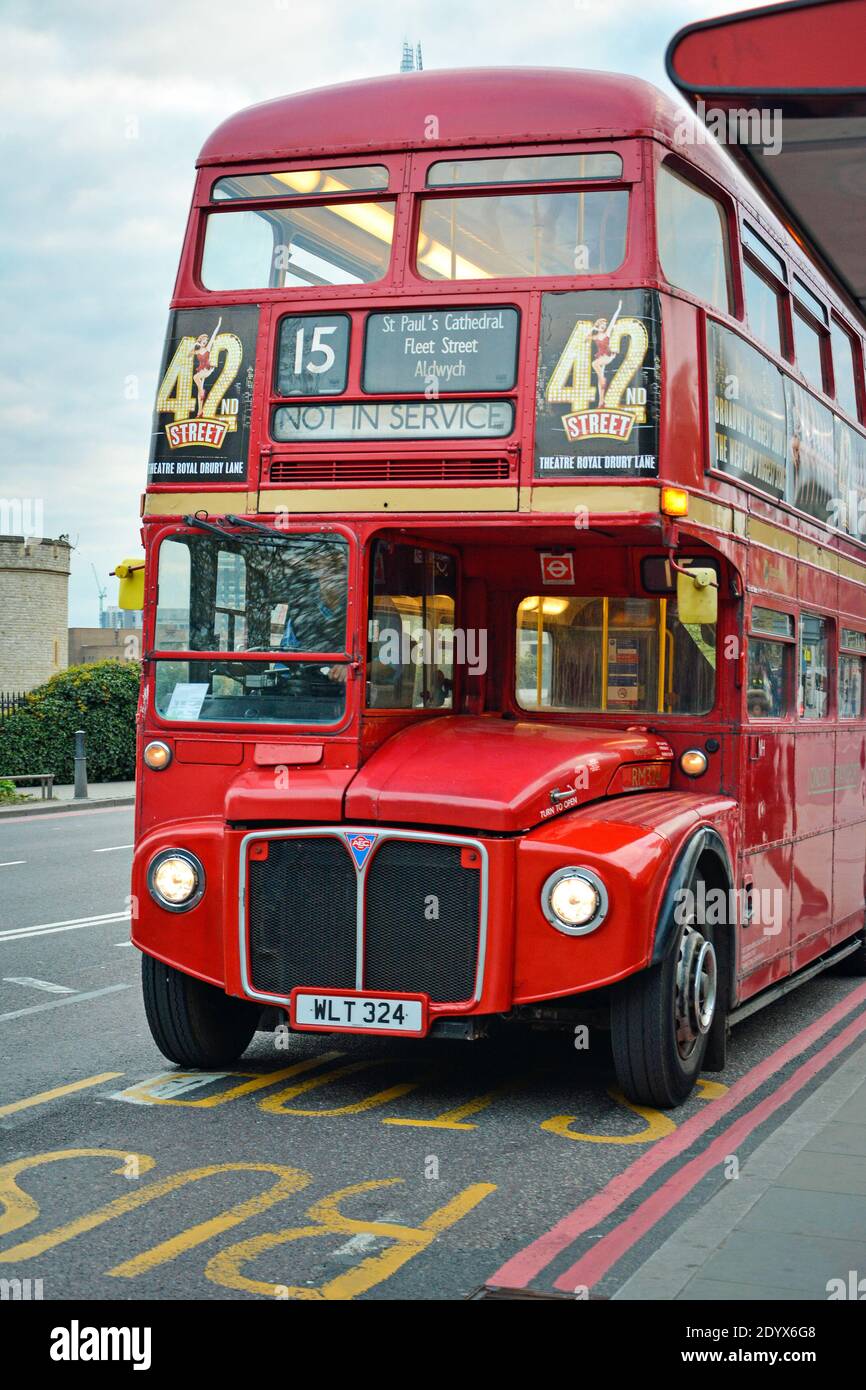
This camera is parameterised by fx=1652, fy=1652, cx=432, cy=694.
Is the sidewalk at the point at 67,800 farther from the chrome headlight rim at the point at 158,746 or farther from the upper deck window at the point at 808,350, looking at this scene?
the chrome headlight rim at the point at 158,746

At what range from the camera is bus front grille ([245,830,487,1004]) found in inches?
269

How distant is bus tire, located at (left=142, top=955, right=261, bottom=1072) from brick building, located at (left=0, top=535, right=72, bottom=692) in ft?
154

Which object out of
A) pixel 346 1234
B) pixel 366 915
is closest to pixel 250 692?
pixel 366 915

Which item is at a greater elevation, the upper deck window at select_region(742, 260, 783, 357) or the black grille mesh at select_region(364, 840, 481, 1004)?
the upper deck window at select_region(742, 260, 783, 357)

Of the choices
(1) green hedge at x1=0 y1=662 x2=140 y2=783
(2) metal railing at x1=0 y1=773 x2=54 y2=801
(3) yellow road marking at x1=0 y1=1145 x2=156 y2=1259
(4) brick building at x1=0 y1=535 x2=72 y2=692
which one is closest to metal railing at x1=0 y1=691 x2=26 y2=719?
(1) green hedge at x1=0 y1=662 x2=140 y2=783

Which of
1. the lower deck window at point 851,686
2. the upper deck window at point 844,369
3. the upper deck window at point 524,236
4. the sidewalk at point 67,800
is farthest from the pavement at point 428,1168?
the sidewalk at point 67,800

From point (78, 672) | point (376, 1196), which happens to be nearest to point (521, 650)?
point (376, 1196)

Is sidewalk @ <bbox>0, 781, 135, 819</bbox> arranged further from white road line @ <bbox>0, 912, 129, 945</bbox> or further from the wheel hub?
the wheel hub

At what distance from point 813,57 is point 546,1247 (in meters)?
3.74

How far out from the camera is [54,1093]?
7.42 m

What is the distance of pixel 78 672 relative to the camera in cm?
3175

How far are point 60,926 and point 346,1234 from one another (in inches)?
311
